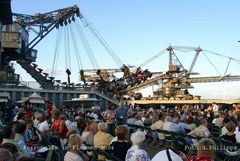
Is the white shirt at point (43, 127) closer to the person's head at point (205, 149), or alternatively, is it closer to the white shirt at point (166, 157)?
the white shirt at point (166, 157)

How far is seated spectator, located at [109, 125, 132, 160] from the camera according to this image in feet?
28.4

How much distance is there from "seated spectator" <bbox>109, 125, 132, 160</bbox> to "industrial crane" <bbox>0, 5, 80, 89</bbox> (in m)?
45.7

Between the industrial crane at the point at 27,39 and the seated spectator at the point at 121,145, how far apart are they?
4569cm

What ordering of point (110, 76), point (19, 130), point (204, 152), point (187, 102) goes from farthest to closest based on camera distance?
point (110, 76) < point (187, 102) < point (19, 130) < point (204, 152)

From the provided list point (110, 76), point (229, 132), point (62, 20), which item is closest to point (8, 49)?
point (62, 20)

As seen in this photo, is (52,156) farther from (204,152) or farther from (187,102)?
(187,102)

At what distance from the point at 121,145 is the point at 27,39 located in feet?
202

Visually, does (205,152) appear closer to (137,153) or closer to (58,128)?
(137,153)

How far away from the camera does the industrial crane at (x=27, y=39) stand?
189ft

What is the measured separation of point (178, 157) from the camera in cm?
642

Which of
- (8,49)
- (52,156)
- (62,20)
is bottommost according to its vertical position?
(52,156)

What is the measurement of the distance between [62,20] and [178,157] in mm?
65493

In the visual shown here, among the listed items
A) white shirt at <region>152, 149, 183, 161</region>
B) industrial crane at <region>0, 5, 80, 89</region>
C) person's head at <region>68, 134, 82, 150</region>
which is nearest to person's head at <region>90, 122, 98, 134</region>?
person's head at <region>68, 134, 82, 150</region>

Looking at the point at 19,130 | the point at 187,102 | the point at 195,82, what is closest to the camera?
the point at 19,130
